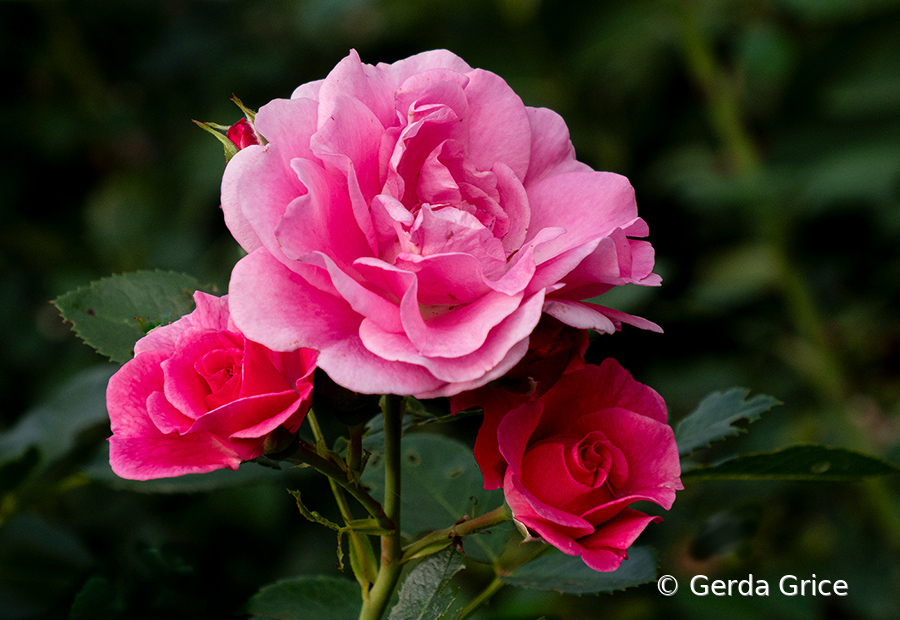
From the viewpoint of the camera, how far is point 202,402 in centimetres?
49

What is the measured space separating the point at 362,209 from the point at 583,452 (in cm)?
22

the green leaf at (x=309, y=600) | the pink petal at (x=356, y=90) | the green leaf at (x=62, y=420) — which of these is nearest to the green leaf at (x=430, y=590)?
the green leaf at (x=309, y=600)

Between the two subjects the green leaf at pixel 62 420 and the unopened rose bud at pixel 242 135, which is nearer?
the unopened rose bud at pixel 242 135

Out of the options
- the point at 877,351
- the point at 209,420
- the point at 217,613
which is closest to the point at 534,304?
the point at 209,420

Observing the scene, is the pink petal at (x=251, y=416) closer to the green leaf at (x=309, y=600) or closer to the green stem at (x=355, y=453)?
the green stem at (x=355, y=453)

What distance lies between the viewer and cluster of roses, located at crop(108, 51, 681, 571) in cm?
48

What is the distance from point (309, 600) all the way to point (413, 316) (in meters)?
0.38

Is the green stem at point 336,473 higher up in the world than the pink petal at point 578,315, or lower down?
lower down

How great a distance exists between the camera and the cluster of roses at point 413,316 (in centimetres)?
48

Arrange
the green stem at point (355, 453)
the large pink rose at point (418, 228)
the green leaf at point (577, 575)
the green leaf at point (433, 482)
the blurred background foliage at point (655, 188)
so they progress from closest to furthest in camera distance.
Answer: the large pink rose at point (418, 228), the green stem at point (355, 453), the green leaf at point (577, 575), the green leaf at point (433, 482), the blurred background foliage at point (655, 188)

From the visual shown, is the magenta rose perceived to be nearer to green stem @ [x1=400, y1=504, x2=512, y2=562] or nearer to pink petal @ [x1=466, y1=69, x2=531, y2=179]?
green stem @ [x1=400, y1=504, x2=512, y2=562]

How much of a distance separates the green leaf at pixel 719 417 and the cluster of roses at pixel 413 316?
24cm

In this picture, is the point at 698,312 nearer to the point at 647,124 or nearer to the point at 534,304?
the point at 534,304

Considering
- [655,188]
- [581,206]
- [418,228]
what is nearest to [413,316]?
A: [418,228]
